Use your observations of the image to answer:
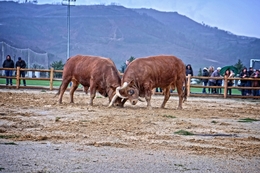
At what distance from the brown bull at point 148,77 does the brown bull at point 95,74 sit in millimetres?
373

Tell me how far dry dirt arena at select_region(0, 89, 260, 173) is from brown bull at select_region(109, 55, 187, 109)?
2.57 meters

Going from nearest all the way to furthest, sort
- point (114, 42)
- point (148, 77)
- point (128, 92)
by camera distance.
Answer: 1. point (128, 92)
2. point (148, 77)
3. point (114, 42)

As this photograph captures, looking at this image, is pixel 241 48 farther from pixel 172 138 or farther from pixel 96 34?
pixel 172 138

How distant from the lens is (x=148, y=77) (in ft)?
63.0

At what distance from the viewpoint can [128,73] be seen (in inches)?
752

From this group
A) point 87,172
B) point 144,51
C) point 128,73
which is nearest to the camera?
point 87,172

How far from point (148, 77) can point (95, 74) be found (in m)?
1.69

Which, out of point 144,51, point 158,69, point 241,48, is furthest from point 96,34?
point 158,69

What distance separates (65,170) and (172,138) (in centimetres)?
392

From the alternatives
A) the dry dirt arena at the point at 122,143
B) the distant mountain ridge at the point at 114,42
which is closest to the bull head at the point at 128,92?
the dry dirt arena at the point at 122,143

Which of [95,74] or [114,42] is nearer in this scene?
[95,74]

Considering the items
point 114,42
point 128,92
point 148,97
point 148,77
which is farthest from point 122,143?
point 114,42

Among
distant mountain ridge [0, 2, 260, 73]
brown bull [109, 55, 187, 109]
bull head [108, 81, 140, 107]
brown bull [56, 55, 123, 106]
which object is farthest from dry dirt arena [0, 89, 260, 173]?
distant mountain ridge [0, 2, 260, 73]

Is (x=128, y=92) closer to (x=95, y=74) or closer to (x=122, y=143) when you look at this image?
(x=95, y=74)
